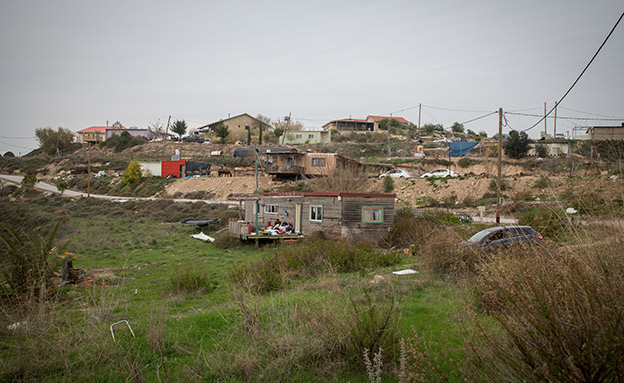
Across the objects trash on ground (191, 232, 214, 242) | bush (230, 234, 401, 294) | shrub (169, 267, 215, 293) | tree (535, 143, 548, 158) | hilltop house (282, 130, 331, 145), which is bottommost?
trash on ground (191, 232, 214, 242)

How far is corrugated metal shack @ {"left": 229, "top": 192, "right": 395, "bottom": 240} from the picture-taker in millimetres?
22203

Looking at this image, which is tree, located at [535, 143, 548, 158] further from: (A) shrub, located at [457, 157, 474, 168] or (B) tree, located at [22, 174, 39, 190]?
(B) tree, located at [22, 174, 39, 190]

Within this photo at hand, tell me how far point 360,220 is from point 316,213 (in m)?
2.75

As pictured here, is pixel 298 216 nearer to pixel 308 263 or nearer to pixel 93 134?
Result: pixel 308 263

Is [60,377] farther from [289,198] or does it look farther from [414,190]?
[414,190]

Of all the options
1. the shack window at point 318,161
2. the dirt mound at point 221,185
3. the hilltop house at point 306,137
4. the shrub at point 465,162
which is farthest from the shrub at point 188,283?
the hilltop house at point 306,137

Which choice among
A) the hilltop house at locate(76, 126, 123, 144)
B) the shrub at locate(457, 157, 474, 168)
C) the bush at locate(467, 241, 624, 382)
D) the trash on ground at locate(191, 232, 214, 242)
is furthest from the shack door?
the hilltop house at locate(76, 126, 123, 144)

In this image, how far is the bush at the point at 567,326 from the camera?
3297mm

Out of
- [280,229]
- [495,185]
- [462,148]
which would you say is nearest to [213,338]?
[280,229]

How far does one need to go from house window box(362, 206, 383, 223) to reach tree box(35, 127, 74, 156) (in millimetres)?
81988

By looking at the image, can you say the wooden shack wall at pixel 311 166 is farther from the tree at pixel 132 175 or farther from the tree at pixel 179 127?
the tree at pixel 179 127

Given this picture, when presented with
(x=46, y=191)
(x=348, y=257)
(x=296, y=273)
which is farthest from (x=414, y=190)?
(x=46, y=191)

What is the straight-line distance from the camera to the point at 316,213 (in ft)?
77.7

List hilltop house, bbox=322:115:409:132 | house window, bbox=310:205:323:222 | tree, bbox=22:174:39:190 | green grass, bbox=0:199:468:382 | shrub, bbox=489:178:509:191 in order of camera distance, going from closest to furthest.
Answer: green grass, bbox=0:199:468:382 < house window, bbox=310:205:323:222 < shrub, bbox=489:178:509:191 < tree, bbox=22:174:39:190 < hilltop house, bbox=322:115:409:132
